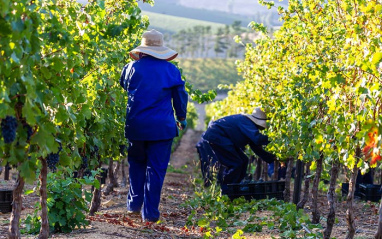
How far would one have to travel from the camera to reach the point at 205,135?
9594 mm

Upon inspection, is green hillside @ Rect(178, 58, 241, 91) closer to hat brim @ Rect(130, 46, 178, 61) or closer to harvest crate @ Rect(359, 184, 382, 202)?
harvest crate @ Rect(359, 184, 382, 202)

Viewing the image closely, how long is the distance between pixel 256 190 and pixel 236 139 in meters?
1.05

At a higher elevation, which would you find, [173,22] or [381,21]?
[173,22]

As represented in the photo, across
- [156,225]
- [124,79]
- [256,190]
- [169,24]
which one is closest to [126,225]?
[156,225]

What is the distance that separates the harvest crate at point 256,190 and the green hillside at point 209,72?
83.7 m

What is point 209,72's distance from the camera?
109m

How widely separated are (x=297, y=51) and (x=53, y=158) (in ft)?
13.5

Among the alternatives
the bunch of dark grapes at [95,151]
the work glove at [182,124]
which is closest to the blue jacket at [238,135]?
the work glove at [182,124]

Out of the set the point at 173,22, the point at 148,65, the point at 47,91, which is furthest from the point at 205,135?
the point at 173,22

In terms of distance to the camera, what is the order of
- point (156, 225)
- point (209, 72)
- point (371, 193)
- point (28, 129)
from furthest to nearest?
point (209, 72) < point (371, 193) < point (156, 225) < point (28, 129)

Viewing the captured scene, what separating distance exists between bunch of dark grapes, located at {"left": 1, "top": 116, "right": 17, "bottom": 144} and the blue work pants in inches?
120

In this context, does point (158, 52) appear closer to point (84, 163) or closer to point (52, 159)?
point (84, 163)

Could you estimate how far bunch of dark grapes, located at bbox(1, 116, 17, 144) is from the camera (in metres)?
3.03

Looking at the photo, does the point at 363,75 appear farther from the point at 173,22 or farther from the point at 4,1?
the point at 173,22
